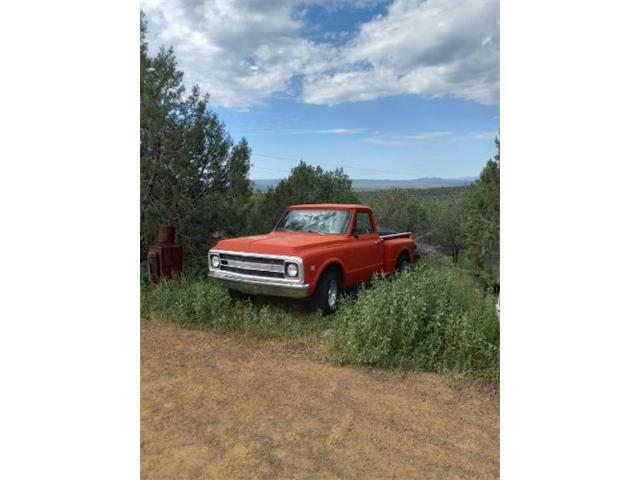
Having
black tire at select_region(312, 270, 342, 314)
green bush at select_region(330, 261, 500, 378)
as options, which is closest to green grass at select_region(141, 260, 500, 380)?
green bush at select_region(330, 261, 500, 378)

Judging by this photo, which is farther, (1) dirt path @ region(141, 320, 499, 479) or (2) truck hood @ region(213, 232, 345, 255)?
(2) truck hood @ region(213, 232, 345, 255)

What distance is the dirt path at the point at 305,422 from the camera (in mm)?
2057

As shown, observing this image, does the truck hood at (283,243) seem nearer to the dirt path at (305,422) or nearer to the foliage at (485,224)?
the dirt path at (305,422)

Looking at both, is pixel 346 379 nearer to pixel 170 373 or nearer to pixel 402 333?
pixel 402 333

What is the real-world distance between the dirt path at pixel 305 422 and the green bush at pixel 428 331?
17cm

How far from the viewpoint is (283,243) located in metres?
4.11

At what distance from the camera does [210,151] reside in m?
4.98

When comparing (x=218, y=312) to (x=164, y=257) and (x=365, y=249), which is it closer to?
(x=164, y=257)

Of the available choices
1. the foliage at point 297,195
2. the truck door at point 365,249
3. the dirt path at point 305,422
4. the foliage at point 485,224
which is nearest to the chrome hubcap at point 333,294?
the truck door at point 365,249

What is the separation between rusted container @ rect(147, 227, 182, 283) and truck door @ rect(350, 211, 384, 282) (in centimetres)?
194

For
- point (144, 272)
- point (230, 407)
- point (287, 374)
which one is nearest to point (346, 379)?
point (287, 374)

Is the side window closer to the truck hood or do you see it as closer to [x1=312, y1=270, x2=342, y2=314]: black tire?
the truck hood

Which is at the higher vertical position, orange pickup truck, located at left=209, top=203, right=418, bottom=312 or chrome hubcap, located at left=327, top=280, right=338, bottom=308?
orange pickup truck, located at left=209, top=203, right=418, bottom=312

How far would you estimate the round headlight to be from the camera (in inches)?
155
